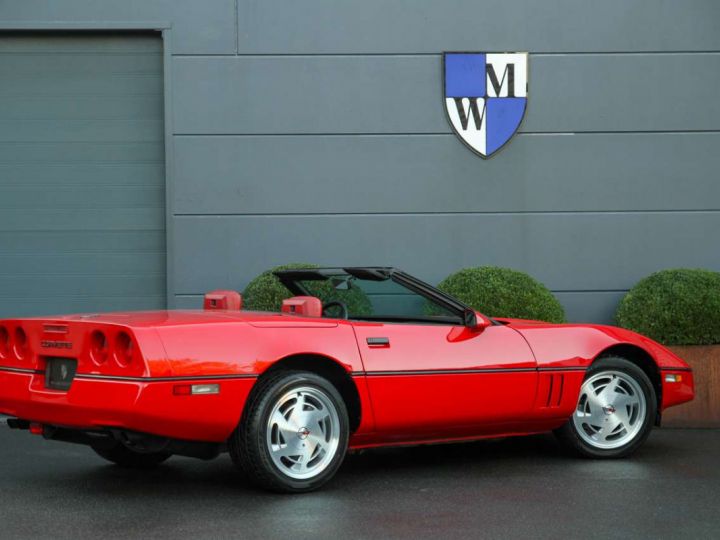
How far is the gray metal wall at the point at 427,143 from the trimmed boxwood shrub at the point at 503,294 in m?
1.05

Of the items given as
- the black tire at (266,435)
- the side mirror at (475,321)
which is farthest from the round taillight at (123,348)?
the side mirror at (475,321)

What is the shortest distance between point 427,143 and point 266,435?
20.1ft

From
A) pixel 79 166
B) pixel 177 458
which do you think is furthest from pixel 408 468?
pixel 79 166

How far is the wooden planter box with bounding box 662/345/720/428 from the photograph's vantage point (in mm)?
9531

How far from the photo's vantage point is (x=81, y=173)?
11609mm

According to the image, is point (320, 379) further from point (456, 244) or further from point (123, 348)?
point (456, 244)

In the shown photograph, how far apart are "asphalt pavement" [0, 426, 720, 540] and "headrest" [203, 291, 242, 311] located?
983mm

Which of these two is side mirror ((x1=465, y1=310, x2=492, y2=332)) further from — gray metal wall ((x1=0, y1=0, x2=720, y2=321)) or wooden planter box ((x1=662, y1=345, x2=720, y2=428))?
gray metal wall ((x1=0, y1=0, x2=720, y2=321))

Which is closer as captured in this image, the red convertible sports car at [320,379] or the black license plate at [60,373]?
the red convertible sports car at [320,379]

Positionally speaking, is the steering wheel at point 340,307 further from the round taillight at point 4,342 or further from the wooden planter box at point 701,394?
the wooden planter box at point 701,394

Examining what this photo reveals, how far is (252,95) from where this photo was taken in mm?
11461

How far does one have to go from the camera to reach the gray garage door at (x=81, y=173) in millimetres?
11570

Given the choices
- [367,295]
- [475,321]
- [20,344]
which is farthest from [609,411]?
[20,344]

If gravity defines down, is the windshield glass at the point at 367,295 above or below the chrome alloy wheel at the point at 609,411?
above
